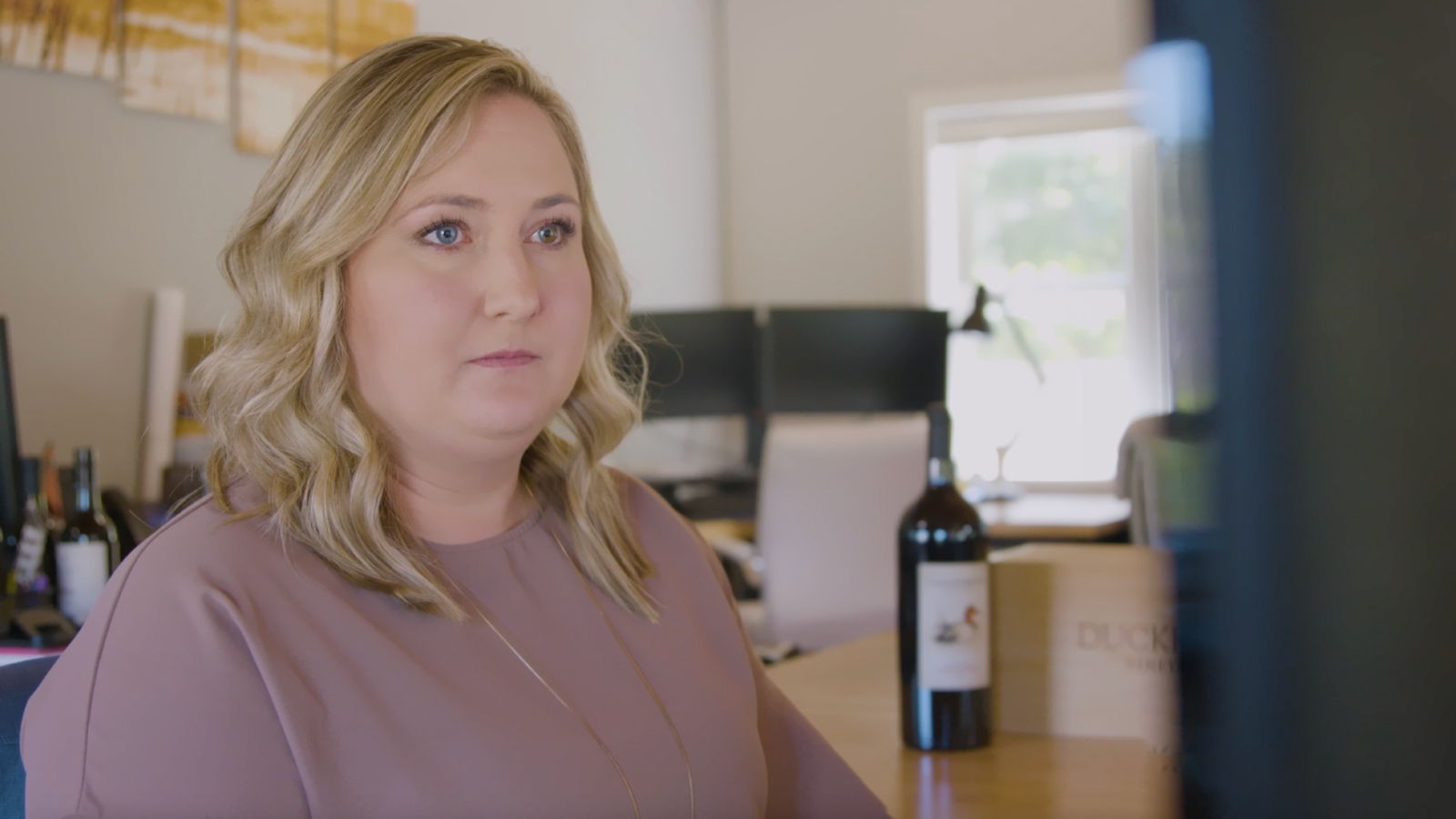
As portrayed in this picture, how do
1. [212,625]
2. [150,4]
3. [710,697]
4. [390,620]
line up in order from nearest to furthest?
1. [212,625]
2. [390,620]
3. [710,697]
4. [150,4]

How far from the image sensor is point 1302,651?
172 mm

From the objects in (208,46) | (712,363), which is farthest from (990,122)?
(208,46)

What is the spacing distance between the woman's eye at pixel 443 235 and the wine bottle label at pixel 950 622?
0.55 meters

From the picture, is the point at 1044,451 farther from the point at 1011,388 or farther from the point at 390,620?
the point at 390,620

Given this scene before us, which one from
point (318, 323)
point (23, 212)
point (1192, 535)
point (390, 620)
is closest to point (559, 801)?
point (390, 620)

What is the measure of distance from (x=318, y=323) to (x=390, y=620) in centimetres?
26

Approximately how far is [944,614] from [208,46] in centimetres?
207

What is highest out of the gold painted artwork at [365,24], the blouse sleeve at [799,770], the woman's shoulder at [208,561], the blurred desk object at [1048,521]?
the gold painted artwork at [365,24]

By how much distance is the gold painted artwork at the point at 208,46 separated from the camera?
2238 millimetres

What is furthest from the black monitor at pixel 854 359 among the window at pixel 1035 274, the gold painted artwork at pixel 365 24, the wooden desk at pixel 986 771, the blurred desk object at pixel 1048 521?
the wooden desk at pixel 986 771

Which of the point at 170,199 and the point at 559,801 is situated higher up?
the point at 170,199

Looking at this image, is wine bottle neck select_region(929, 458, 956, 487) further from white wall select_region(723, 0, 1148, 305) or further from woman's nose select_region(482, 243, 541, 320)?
white wall select_region(723, 0, 1148, 305)

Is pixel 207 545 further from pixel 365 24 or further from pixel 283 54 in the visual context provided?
pixel 365 24

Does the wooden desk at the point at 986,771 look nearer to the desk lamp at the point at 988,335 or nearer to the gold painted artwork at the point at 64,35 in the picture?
the gold painted artwork at the point at 64,35
